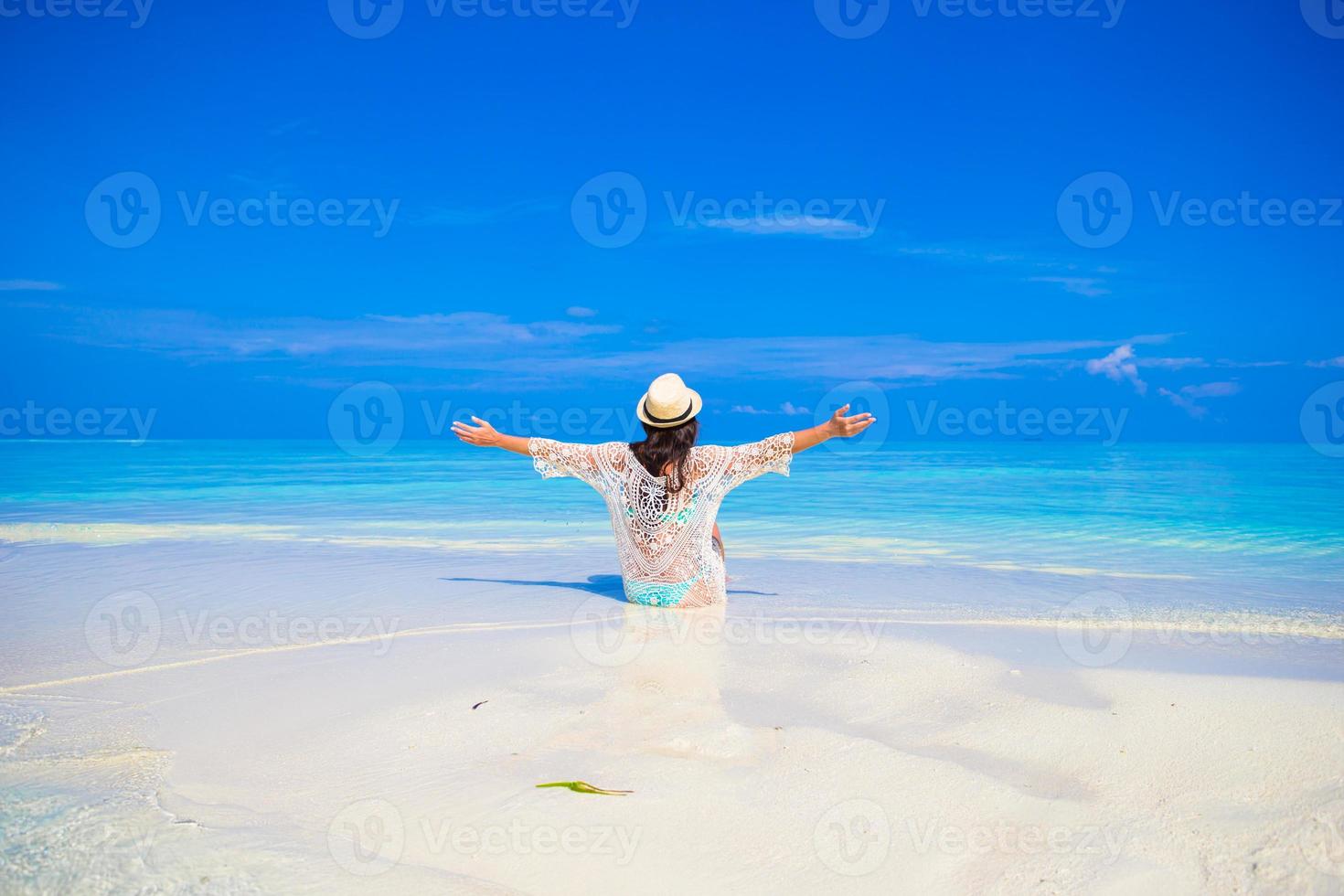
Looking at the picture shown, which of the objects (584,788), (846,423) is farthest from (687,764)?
(846,423)

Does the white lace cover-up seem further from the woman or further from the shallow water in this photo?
the shallow water

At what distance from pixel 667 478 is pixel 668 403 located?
546 mm

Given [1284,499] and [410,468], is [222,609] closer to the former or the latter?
[1284,499]

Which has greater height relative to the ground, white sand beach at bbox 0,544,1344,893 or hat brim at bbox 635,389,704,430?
hat brim at bbox 635,389,704,430

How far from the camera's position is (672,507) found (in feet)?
20.8

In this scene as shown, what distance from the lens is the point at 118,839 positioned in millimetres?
2807

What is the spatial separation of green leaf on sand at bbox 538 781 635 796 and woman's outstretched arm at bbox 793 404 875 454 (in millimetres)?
3083

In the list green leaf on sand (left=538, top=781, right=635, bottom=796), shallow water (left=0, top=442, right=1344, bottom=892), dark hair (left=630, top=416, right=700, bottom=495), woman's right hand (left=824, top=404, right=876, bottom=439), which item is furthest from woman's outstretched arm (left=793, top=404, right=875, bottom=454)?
green leaf on sand (left=538, top=781, right=635, bottom=796)

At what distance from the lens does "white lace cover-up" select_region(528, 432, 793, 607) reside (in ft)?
20.7

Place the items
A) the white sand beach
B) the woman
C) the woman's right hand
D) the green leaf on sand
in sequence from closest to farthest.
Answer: the white sand beach < the green leaf on sand < the woman's right hand < the woman

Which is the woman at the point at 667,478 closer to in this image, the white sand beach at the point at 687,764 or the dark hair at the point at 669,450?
the dark hair at the point at 669,450

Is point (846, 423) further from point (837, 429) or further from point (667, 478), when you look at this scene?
point (667, 478)

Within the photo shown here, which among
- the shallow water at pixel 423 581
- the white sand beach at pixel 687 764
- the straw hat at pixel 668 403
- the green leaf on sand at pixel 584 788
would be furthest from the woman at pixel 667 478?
the green leaf on sand at pixel 584 788

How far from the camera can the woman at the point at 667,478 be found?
6223mm
